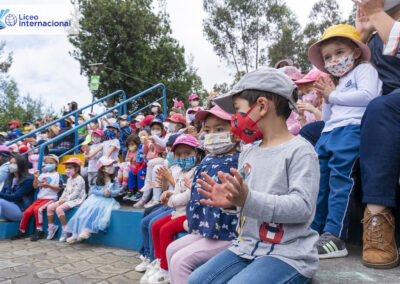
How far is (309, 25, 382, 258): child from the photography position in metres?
2.07

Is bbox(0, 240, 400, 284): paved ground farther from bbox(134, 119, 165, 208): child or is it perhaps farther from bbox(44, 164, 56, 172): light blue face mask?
bbox(44, 164, 56, 172): light blue face mask

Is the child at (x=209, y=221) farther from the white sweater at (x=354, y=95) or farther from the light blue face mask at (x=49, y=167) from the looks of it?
the light blue face mask at (x=49, y=167)

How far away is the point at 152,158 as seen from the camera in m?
5.48

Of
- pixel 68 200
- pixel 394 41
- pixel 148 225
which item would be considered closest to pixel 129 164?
pixel 68 200

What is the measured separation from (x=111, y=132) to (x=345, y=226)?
5.79m

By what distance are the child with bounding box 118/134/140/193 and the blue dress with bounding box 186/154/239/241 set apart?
3.53 m

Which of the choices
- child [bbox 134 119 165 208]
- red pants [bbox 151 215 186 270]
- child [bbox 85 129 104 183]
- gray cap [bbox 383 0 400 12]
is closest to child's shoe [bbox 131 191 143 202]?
child [bbox 134 119 165 208]

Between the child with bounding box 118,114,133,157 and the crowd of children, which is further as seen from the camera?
the child with bounding box 118,114,133,157

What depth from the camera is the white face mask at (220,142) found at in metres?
2.49

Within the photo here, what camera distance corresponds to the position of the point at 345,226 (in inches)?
79.3

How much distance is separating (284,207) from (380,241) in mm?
798

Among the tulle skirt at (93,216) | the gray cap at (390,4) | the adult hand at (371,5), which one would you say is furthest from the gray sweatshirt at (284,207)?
the tulle skirt at (93,216)

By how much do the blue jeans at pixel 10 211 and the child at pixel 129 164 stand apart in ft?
6.40

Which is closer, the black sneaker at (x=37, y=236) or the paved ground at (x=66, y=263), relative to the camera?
the paved ground at (x=66, y=263)
